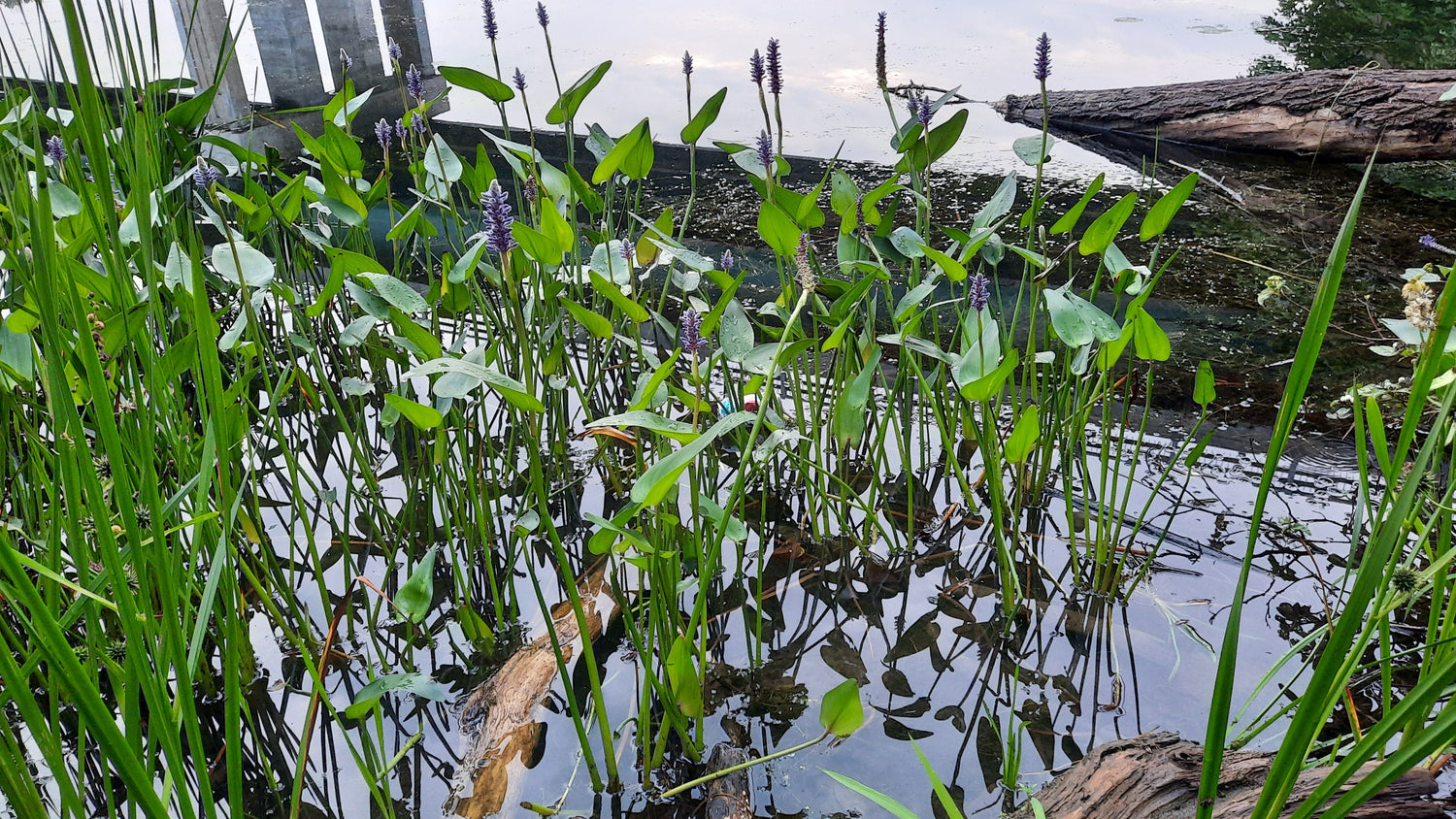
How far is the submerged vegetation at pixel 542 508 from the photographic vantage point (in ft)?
2.23

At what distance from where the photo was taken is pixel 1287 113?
2848 mm

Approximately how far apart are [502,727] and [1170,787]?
0.61 meters

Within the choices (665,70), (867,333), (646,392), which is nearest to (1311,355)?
(646,392)

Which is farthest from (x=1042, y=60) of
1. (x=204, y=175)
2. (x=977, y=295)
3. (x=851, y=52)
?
(x=851, y=52)

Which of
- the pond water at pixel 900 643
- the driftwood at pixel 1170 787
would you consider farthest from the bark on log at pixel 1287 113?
the driftwood at pixel 1170 787

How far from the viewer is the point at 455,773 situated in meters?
0.99

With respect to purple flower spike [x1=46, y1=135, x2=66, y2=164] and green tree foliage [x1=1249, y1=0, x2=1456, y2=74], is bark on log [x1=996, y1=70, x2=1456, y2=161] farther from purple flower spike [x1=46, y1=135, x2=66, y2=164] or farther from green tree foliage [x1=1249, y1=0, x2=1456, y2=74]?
purple flower spike [x1=46, y1=135, x2=66, y2=164]

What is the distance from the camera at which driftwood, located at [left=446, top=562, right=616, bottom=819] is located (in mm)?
964

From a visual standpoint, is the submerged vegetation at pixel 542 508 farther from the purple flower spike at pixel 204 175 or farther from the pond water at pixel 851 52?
the pond water at pixel 851 52

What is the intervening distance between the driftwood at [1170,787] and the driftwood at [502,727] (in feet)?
1.53

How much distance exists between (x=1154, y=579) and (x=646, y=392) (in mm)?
716

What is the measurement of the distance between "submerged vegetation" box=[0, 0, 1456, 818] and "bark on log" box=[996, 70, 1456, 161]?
1495 mm

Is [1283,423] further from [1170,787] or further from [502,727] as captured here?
[502,727]

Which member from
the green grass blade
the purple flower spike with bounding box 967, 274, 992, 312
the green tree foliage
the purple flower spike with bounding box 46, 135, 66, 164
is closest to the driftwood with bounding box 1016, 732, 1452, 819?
the green grass blade
